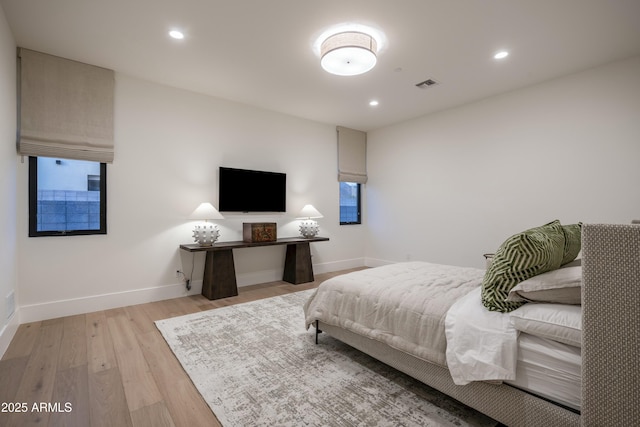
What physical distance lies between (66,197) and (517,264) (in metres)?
4.28

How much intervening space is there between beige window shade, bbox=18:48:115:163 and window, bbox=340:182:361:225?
3.85 metres

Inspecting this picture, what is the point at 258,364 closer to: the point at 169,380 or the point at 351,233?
the point at 169,380

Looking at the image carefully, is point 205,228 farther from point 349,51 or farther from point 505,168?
point 505,168

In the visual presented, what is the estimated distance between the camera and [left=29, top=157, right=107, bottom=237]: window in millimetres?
3127

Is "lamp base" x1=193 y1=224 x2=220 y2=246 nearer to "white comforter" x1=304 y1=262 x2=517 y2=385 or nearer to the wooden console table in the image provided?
the wooden console table

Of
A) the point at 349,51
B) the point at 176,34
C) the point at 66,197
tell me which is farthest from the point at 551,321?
the point at 66,197

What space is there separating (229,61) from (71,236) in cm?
262

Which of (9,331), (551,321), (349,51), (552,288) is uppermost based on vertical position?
(349,51)

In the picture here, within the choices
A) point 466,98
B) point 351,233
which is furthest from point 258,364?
point 466,98

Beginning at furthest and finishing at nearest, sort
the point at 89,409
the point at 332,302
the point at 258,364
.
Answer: the point at 332,302 → the point at 258,364 → the point at 89,409

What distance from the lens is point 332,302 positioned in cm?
240

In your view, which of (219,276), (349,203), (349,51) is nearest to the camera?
(349,51)

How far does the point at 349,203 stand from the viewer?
607 centimetres

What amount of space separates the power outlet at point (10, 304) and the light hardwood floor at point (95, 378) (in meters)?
0.23
